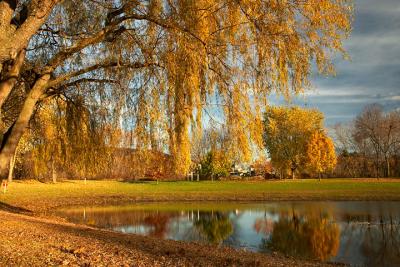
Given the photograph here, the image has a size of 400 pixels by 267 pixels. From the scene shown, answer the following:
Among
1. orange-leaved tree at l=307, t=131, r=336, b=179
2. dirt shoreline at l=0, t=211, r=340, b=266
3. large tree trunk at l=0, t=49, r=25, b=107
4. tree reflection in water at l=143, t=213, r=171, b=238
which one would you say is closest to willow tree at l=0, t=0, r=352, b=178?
large tree trunk at l=0, t=49, r=25, b=107

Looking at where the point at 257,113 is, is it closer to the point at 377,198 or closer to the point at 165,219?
the point at 165,219

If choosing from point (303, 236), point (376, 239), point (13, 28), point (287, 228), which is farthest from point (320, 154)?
point (13, 28)

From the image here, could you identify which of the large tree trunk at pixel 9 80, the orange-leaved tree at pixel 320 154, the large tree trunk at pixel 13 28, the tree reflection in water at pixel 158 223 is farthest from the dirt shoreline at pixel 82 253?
the orange-leaved tree at pixel 320 154

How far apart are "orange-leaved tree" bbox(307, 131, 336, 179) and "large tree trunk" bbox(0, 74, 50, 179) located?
42.1m

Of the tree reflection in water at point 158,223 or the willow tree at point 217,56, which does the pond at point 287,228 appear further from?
the willow tree at point 217,56

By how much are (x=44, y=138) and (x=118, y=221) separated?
6.93 m

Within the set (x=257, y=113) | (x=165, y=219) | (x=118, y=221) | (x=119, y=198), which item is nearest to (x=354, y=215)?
(x=165, y=219)

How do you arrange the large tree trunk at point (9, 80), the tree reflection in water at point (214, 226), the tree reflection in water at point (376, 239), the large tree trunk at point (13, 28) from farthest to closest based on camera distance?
the tree reflection in water at point (214, 226), the tree reflection in water at point (376, 239), the large tree trunk at point (9, 80), the large tree trunk at point (13, 28)

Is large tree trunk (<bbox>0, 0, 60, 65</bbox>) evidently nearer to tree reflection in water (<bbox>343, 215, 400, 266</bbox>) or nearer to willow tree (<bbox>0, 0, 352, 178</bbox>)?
willow tree (<bbox>0, 0, 352, 178</bbox>)

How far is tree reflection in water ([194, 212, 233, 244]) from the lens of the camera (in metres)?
13.6

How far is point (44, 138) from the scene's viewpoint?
11062mm

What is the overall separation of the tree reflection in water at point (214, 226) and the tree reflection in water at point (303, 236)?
3.83ft

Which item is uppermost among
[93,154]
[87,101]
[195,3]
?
[195,3]

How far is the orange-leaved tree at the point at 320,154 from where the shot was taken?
47.5 metres
